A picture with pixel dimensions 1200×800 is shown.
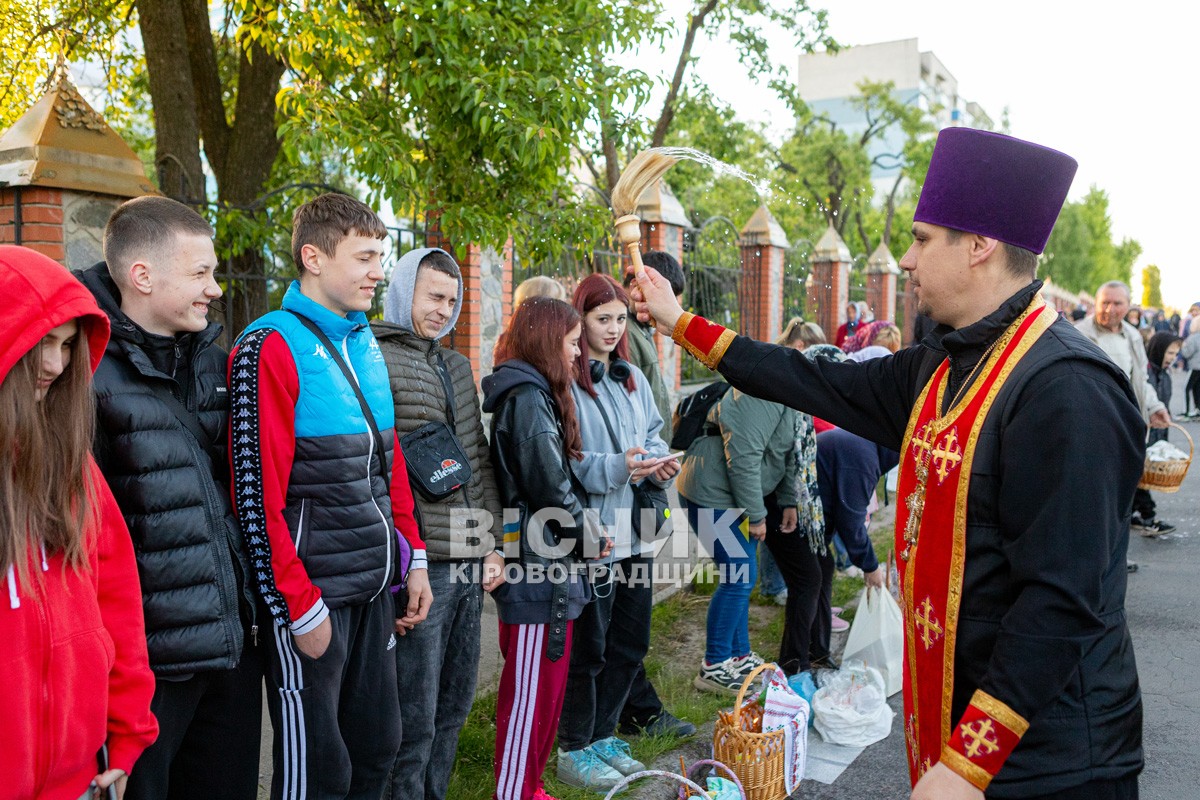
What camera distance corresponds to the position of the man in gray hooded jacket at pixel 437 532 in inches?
125

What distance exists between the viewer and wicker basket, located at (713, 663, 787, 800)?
3.71 meters

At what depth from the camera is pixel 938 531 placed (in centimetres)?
206

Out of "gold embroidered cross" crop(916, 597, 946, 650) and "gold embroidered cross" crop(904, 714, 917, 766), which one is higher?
"gold embroidered cross" crop(916, 597, 946, 650)

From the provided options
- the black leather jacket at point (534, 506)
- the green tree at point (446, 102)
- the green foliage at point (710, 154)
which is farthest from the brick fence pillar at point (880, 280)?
the black leather jacket at point (534, 506)

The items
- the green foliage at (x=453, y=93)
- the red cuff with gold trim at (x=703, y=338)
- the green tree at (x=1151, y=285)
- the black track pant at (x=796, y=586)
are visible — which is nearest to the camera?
the red cuff with gold trim at (x=703, y=338)

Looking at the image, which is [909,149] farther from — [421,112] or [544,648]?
[544,648]

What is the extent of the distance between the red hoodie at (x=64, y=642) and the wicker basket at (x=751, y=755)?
2309mm

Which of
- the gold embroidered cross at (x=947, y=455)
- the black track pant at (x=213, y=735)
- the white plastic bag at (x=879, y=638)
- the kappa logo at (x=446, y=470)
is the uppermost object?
the gold embroidered cross at (x=947, y=455)

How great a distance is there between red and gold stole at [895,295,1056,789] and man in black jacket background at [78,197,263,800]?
168cm

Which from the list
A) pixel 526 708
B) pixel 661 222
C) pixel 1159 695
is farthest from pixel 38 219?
pixel 661 222

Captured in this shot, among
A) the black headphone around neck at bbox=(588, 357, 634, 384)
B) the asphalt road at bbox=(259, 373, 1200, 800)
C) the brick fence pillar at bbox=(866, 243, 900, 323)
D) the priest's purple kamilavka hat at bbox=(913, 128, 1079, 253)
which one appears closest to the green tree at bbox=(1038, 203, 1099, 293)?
the brick fence pillar at bbox=(866, 243, 900, 323)

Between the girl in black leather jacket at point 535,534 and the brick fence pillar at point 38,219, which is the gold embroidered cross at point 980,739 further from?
the brick fence pillar at point 38,219

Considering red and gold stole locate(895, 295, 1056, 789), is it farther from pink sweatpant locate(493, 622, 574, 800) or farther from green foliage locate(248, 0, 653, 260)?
green foliage locate(248, 0, 653, 260)

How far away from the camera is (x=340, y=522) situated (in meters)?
2.72
